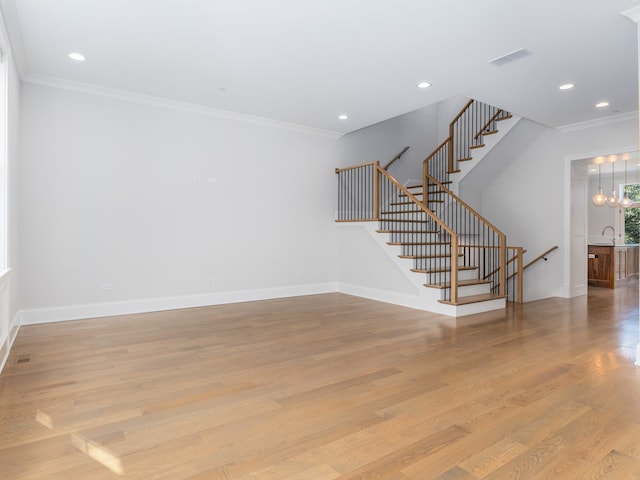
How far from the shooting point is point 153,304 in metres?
5.34

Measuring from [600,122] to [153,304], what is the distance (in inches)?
291

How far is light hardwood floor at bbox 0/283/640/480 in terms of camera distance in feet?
6.04

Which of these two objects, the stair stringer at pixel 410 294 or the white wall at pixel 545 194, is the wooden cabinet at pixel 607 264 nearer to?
the white wall at pixel 545 194

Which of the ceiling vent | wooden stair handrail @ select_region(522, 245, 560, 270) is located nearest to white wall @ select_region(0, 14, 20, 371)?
the ceiling vent

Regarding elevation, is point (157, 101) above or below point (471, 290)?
above

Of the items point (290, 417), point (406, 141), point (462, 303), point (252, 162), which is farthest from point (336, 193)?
point (290, 417)

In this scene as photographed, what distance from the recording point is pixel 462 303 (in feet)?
16.9

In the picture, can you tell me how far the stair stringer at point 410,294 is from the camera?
17.2ft

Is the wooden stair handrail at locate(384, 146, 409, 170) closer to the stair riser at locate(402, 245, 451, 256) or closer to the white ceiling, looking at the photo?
the stair riser at locate(402, 245, 451, 256)

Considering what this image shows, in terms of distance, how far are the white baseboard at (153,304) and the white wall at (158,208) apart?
1cm

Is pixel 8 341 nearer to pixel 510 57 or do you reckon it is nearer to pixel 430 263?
pixel 430 263

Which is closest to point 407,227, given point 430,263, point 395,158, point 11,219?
point 430,263

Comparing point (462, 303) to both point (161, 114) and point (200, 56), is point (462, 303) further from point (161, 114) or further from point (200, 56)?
point (161, 114)

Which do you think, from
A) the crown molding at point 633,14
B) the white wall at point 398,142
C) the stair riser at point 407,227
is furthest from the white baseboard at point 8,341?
the crown molding at point 633,14
